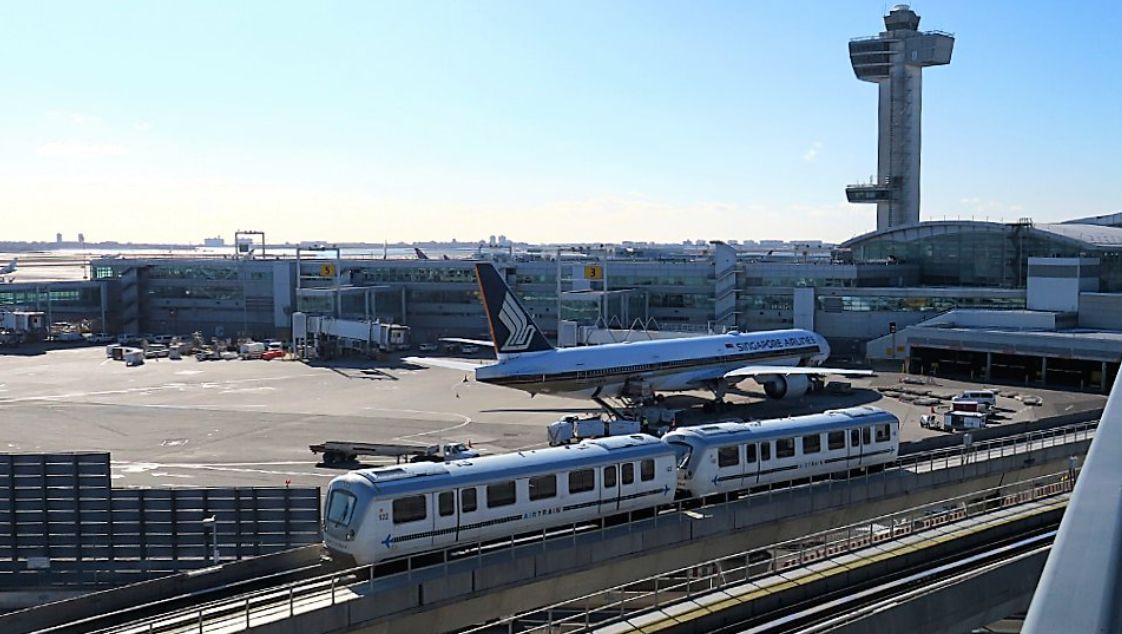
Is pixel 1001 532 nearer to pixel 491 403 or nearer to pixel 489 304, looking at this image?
pixel 489 304

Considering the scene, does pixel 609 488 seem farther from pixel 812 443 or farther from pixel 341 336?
pixel 341 336

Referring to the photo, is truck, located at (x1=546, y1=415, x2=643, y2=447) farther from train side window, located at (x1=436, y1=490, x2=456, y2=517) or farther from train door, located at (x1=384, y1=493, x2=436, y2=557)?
train door, located at (x1=384, y1=493, x2=436, y2=557)

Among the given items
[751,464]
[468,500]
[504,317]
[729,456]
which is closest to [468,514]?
[468,500]

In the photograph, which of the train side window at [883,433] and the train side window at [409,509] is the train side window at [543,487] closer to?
the train side window at [409,509]

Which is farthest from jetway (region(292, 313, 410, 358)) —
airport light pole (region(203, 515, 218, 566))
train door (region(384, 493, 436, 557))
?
train door (region(384, 493, 436, 557))

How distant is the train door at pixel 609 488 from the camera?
3145cm

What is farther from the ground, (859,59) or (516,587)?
(859,59)

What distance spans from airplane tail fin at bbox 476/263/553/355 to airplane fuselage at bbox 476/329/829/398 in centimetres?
69

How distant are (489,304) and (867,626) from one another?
136ft

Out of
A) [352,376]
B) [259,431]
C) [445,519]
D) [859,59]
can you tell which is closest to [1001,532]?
[445,519]

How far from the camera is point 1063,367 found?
79.6 meters

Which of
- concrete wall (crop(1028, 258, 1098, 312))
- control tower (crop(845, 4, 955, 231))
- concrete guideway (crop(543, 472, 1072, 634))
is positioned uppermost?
control tower (crop(845, 4, 955, 231))

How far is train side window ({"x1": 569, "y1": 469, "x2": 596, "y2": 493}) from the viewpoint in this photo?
3083 cm

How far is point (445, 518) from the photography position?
1099 inches
